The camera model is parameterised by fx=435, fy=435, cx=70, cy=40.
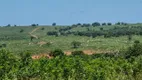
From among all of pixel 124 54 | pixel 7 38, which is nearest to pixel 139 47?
pixel 124 54

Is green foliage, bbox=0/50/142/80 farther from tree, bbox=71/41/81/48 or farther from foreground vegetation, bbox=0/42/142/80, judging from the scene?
tree, bbox=71/41/81/48

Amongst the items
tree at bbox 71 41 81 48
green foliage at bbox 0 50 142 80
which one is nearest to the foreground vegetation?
green foliage at bbox 0 50 142 80

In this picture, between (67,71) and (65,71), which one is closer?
(67,71)

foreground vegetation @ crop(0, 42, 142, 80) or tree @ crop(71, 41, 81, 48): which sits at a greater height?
foreground vegetation @ crop(0, 42, 142, 80)

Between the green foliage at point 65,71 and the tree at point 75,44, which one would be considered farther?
the tree at point 75,44

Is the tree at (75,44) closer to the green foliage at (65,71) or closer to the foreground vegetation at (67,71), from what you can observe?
the foreground vegetation at (67,71)

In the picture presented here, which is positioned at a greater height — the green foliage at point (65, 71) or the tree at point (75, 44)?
the green foliage at point (65, 71)

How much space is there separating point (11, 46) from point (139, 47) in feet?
205

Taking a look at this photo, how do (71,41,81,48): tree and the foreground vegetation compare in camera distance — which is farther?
(71,41,81,48): tree

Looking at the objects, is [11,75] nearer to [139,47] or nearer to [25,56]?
[25,56]

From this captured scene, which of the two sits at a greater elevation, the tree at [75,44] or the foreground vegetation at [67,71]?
the foreground vegetation at [67,71]

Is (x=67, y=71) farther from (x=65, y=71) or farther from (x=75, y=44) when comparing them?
(x=75, y=44)

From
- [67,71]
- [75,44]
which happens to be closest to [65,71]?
[67,71]

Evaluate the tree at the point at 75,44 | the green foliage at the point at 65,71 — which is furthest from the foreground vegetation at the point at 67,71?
the tree at the point at 75,44
